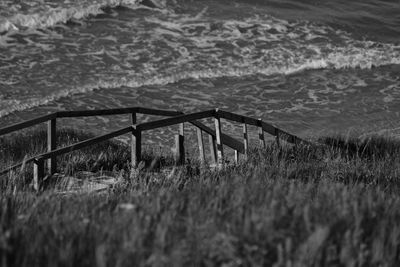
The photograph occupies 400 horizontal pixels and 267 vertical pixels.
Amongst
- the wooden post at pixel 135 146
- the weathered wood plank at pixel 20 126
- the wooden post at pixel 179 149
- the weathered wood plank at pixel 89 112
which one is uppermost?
the weathered wood plank at pixel 20 126

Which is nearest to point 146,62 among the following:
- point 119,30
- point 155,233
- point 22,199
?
point 119,30

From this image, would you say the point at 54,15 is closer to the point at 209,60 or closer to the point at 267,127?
the point at 209,60

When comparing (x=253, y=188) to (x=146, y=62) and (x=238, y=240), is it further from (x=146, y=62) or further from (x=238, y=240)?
(x=146, y=62)

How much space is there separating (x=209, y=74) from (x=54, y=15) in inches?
258

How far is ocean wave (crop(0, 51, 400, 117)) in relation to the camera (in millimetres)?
18875

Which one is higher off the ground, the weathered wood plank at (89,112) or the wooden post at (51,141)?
the weathered wood plank at (89,112)

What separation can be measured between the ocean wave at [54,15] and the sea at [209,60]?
0.04 meters

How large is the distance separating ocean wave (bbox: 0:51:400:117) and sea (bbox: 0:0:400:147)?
4 cm

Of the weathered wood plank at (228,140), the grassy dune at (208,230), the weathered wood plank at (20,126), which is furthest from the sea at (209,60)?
the grassy dune at (208,230)

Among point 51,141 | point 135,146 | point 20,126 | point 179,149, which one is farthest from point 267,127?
point 20,126

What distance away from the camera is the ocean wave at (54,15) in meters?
24.9

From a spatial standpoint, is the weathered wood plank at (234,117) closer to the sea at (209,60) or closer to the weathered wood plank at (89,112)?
the weathered wood plank at (89,112)

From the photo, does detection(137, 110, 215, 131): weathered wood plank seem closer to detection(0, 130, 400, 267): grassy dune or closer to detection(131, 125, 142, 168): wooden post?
detection(131, 125, 142, 168): wooden post

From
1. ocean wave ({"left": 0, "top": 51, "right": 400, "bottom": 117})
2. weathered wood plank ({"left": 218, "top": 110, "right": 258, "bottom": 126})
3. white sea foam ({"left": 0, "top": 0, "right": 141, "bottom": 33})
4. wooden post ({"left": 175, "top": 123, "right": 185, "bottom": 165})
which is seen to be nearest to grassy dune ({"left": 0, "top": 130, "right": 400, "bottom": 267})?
weathered wood plank ({"left": 218, "top": 110, "right": 258, "bottom": 126})
